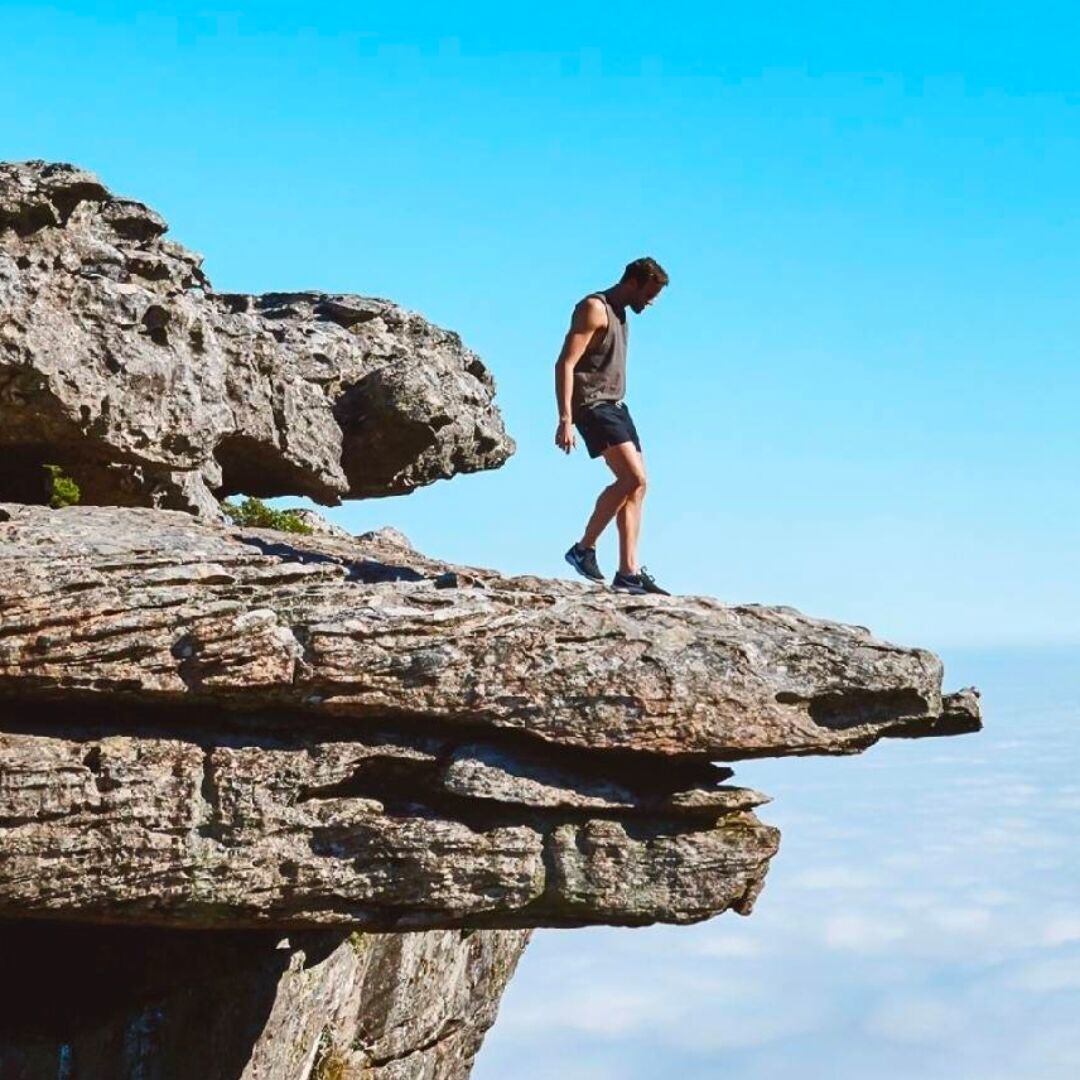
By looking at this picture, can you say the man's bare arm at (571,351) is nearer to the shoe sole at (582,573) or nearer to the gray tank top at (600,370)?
the gray tank top at (600,370)

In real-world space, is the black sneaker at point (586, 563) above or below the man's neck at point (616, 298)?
below

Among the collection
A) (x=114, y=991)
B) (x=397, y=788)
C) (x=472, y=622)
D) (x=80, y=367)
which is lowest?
(x=114, y=991)

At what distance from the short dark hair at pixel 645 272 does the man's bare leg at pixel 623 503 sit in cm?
220

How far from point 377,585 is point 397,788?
2.51 metres

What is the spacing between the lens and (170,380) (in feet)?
74.4

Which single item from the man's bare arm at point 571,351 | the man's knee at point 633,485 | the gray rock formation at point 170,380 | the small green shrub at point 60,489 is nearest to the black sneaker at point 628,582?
the man's knee at point 633,485

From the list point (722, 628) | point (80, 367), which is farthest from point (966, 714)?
point (80, 367)

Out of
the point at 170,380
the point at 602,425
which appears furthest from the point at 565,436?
the point at 170,380

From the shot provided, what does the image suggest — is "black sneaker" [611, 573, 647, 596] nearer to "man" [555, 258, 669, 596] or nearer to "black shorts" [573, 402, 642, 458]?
"man" [555, 258, 669, 596]

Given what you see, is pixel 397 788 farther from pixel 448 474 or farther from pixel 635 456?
pixel 448 474

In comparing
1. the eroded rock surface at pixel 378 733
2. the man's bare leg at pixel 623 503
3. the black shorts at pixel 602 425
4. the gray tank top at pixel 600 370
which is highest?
the gray tank top at pixel 600 370

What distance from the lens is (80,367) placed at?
71.2 ft

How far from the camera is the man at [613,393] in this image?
19688mm

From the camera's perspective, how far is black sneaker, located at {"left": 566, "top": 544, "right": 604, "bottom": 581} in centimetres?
2077
